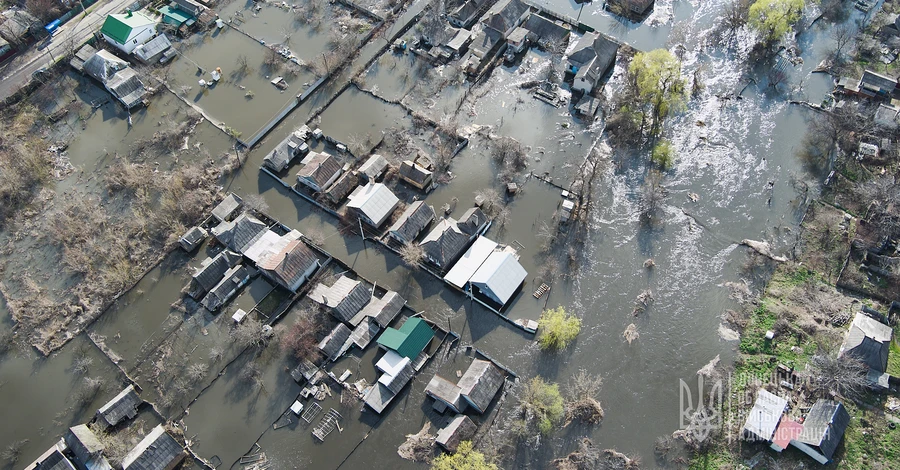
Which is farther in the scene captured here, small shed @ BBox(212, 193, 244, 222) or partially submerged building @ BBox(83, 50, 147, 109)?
partially submerged building @ BBox(83, 50, 147, 109)

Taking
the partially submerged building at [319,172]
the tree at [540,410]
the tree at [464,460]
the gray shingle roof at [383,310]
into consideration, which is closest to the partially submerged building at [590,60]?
the partially submerged building at [319,172]

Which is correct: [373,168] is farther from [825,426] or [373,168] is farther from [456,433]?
[825,426]

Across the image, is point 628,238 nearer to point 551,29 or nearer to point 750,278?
point 750,278

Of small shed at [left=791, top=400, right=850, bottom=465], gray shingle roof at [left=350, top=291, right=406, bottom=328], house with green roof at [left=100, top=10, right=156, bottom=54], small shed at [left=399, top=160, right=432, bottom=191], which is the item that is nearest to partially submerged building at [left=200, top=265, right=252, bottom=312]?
gray shingle roof at [left=350, top=291, right=406, bottom=328]

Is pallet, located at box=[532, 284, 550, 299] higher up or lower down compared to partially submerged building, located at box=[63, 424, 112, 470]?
higher up

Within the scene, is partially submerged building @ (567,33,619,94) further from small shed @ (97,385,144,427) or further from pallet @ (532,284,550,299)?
small shed @ (97,385,144,427)

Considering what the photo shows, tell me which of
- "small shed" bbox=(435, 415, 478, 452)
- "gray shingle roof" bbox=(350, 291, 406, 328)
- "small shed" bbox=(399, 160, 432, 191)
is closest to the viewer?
"small shed" bbox=(435, 415, 478, 452)

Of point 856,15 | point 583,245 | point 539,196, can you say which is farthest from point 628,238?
point 856,15

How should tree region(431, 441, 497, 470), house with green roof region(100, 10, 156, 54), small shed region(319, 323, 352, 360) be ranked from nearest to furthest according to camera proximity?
tree region(431, 441, 497, 470)
small shed region(319, 323, 352, 360)
house with green roof region(100, 10, 156, 54)

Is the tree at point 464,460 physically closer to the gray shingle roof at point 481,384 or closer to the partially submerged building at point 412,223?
the gray shingle roof at point 481,384
